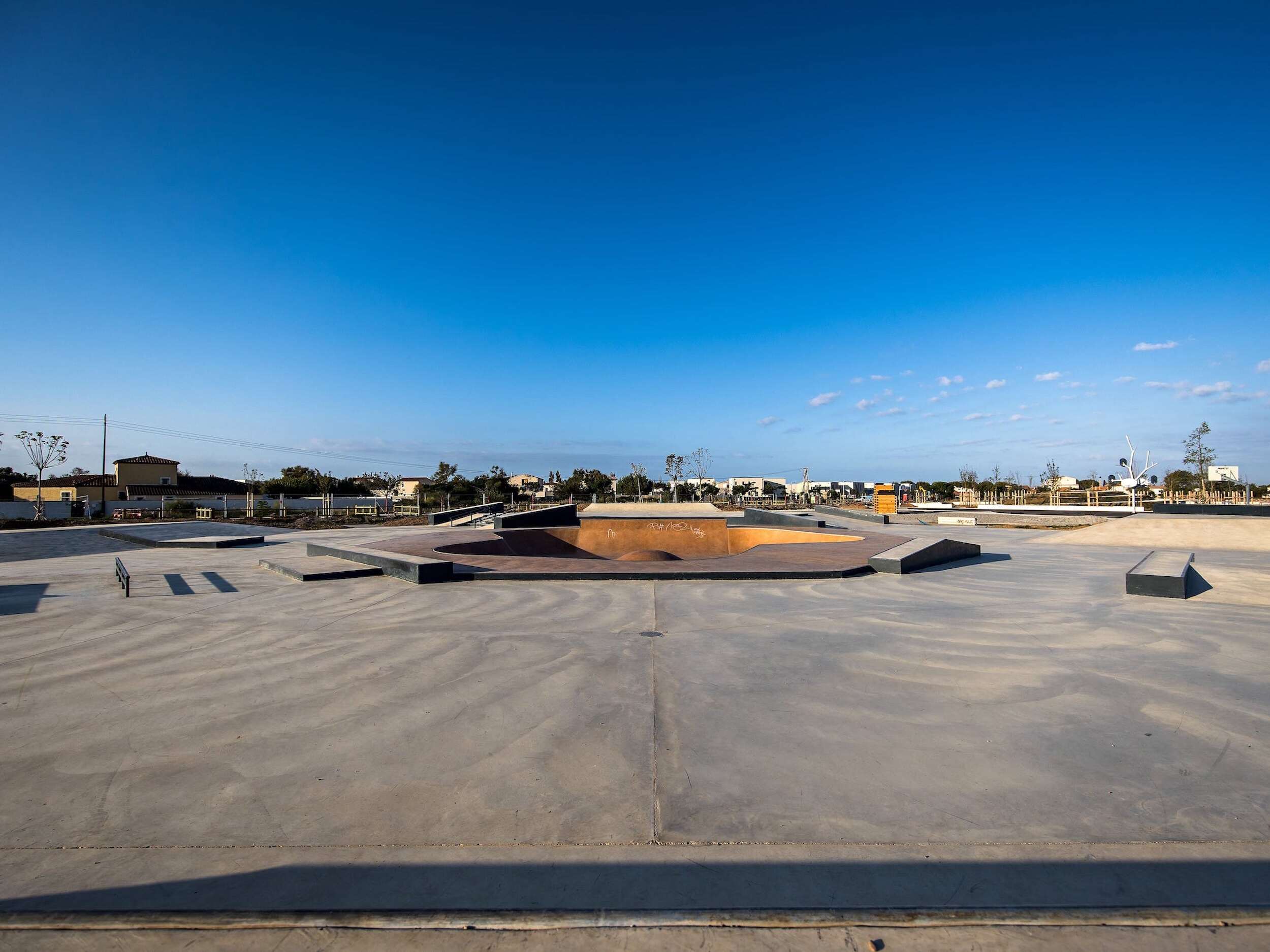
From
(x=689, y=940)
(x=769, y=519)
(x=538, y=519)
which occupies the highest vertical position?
(x=538, y=519)

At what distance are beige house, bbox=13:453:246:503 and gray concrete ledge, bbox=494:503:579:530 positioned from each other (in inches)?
1776

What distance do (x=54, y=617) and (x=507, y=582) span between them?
203 inches

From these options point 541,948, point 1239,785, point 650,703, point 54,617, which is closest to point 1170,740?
point 1239,785

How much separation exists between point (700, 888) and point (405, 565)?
7.78 metres

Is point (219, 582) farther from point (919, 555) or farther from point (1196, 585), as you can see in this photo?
point (1196, 585)

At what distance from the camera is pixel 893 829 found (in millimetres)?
2619

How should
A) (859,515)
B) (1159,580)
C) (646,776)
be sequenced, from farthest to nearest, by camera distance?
(859,515) → (1159,580) → (646,776)

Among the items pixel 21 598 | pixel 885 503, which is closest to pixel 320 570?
pixel 21 598

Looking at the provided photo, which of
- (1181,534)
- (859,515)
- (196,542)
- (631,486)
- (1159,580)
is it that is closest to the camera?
(1159,580)

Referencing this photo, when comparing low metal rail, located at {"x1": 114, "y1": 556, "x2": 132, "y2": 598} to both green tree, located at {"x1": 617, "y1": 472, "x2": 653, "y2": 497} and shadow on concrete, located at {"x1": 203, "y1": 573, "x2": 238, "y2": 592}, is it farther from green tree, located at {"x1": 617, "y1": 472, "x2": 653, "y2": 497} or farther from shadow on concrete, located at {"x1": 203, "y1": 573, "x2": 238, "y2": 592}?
green tree, located at {"x1": 617, "y1": 472, "x2": 653, "y2": 497}

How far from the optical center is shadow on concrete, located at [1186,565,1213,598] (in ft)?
26.1

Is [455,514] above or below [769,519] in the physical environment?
above

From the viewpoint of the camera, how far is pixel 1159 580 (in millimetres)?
7770

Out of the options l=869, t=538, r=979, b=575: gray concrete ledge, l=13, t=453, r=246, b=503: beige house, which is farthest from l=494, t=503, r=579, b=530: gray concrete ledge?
l=13, t=453, r=246, b=503: beige house
